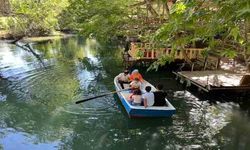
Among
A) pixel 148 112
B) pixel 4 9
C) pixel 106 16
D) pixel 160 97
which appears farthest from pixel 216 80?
pixel 4 9

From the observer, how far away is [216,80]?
717 inches

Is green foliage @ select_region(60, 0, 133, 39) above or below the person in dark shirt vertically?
above

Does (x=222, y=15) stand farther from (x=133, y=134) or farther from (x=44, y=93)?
(x=44, y=93)

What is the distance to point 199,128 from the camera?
1331 cm

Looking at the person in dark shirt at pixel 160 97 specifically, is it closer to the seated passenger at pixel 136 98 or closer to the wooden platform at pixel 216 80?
the seated passenger at pixel 136 98

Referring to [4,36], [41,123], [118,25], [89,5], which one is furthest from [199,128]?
[4,36]

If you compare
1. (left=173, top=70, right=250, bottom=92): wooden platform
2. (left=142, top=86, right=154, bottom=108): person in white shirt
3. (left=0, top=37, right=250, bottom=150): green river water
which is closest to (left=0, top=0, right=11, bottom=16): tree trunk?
(left=0, top=37, right=250, bottom=150): green river water

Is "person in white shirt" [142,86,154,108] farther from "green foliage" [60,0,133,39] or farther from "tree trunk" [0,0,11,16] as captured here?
"tree trunk" [0,0,11,16]

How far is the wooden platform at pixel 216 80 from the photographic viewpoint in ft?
55.7

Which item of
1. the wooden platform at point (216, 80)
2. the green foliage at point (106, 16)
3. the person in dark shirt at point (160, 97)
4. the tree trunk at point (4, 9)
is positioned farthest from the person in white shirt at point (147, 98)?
the tree trunk at point (4, 9)

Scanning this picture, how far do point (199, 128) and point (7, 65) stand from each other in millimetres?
19349

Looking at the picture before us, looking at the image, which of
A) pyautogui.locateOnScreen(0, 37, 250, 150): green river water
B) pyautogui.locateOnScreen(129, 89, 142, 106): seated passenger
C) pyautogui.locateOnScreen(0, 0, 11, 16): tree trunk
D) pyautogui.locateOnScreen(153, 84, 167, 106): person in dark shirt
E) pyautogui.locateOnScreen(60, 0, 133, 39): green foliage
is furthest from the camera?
pyautogui.locateOnScreen(0, 0, 11, 16): tree trunk

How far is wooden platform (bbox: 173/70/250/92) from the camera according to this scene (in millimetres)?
16969

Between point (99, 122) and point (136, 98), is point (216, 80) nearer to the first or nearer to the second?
point (136, 98)
